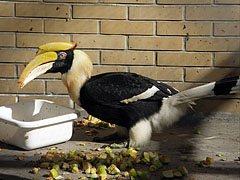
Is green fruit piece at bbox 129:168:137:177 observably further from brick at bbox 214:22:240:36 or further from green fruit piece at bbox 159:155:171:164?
brick at bbox 214:22:240:36

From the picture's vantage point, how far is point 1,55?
11.5 feet

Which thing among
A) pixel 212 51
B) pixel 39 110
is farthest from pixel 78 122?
pixel 212 51

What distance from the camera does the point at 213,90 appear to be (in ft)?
8.86

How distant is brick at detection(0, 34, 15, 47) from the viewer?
3486 mm

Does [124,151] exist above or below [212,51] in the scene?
below

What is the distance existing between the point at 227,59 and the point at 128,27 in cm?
86

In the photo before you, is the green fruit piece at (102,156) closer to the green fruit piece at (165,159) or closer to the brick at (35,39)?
the green fruit piece at (165,159)

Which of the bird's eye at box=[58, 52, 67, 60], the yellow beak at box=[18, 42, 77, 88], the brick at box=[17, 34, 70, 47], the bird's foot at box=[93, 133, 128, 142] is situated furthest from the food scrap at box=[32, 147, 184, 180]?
the brick at box=[17, 34, 70, 47]

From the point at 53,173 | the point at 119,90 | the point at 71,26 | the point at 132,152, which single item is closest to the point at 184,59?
the point at 119,90

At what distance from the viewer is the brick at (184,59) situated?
3455 mm

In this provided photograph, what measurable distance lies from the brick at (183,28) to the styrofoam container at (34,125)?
105 cm

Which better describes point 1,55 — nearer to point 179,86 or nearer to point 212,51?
point 179,86

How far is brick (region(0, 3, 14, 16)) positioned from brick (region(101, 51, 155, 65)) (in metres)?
0.83

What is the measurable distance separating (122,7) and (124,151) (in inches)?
49.9
